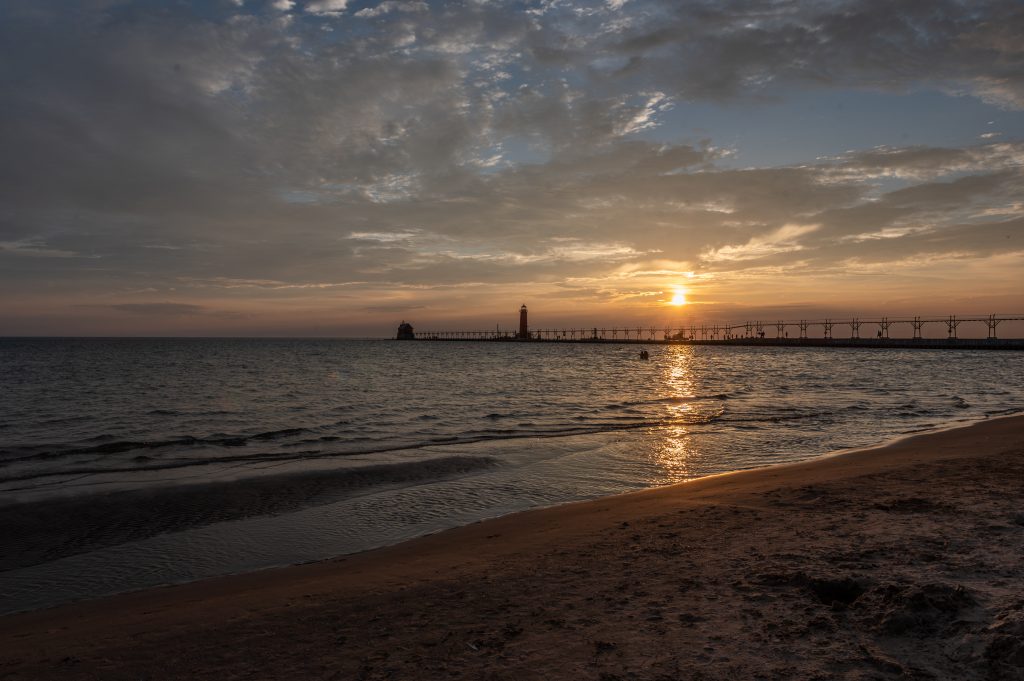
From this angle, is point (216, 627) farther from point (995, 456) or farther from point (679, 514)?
point (995, 456)

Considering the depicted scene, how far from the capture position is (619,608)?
17.8 ft

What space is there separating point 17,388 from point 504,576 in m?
44.9

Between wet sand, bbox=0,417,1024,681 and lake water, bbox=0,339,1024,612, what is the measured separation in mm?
1712

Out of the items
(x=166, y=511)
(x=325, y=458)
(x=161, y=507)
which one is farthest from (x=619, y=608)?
(x=325, y=458)

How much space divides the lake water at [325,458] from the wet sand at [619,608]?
1712 mm

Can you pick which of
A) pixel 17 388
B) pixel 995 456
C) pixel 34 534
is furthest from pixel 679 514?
pixel 17 388

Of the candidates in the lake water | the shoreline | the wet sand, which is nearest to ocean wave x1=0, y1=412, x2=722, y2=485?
the lake water

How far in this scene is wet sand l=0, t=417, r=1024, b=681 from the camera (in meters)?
4.37

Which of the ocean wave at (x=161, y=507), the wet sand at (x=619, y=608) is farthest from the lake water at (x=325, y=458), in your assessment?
the wet sand at (x=619, y=608)

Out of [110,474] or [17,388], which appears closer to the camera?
[110,474]

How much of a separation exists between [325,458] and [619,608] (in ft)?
41.3

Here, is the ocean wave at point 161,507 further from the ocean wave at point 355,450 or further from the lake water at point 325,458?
the ocean wave at point 355,450

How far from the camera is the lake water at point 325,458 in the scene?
9.24m

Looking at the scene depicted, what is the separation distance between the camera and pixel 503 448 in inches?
698
